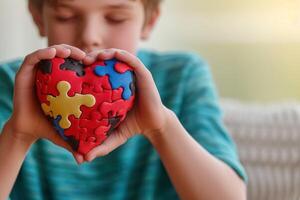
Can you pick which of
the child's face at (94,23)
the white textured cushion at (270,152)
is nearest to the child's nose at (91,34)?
the child's face at (94,23)

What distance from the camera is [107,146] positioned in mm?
614

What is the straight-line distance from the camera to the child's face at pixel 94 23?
28.2 inches

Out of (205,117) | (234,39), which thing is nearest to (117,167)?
(205,117)

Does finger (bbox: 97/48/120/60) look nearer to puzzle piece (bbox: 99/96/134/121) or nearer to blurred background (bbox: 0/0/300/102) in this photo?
puzzle piece (bbox: 99/96/134/121)

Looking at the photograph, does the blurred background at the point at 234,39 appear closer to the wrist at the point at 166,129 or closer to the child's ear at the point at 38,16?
the child's ear at the point at 38,16

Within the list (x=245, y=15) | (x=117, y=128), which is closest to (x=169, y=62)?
(x=117, y=128)

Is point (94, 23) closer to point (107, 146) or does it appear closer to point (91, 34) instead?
point (91, 34)

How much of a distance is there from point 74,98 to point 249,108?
58 cm

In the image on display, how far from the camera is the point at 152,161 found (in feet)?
2.73

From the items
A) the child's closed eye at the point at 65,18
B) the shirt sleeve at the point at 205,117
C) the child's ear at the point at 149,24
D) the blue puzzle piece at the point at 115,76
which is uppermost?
the blue puzzle piece at the point at 115,76

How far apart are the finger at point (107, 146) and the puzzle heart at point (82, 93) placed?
22 millimetres

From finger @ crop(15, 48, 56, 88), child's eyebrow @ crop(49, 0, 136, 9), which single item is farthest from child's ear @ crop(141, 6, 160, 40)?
finger @ crop(15, 48, 56, 88)

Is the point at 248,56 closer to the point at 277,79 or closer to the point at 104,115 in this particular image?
the point at 277,79

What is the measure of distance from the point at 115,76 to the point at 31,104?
0.34 ft
